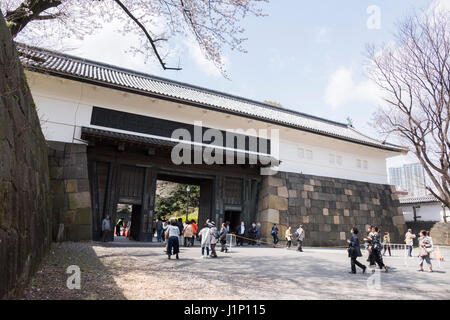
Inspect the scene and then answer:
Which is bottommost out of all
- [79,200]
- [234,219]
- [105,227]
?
[105,227]

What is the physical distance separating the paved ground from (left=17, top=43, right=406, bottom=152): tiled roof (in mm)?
8495

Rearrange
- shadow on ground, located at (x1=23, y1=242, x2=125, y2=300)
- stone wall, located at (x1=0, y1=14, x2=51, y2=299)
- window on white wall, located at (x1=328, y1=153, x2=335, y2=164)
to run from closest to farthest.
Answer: stone wall, located at (x1=0, y1=14, x2=51, y2=299), shadow on ground, located at (x1=23, y1=242, x2=125, y2=300), window on white wall, located at (x1=328, y1=153, x2=335, y2=164)

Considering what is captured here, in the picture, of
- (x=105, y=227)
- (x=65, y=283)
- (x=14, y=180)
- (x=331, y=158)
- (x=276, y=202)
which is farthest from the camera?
(x=331, y=158)

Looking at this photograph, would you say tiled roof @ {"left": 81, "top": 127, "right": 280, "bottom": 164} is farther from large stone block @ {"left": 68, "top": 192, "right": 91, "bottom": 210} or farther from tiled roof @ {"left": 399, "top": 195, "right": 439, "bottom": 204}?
tiled roof @ {"left": 399, "top": 195, "right": 439, "bottom": 204}

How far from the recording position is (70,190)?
12.2 metres

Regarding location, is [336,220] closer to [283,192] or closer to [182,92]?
[283,192]

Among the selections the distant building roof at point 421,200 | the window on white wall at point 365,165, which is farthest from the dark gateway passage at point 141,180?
the distant building roof at point 421,200

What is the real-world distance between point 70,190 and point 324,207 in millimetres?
14991

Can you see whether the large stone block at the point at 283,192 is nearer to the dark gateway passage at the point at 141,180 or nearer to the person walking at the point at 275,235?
the dark gateway passage at the point at 141,180

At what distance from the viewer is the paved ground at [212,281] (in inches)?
191

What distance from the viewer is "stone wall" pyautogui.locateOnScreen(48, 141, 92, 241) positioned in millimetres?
11703

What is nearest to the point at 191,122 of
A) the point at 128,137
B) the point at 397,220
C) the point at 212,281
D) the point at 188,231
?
the point at 128,137

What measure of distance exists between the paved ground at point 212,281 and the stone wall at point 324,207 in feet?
27.3

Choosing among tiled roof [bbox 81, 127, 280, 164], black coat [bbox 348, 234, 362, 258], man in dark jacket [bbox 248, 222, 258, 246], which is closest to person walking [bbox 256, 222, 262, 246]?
man in dark jacket [bbox 248, 222, 258, 246]
